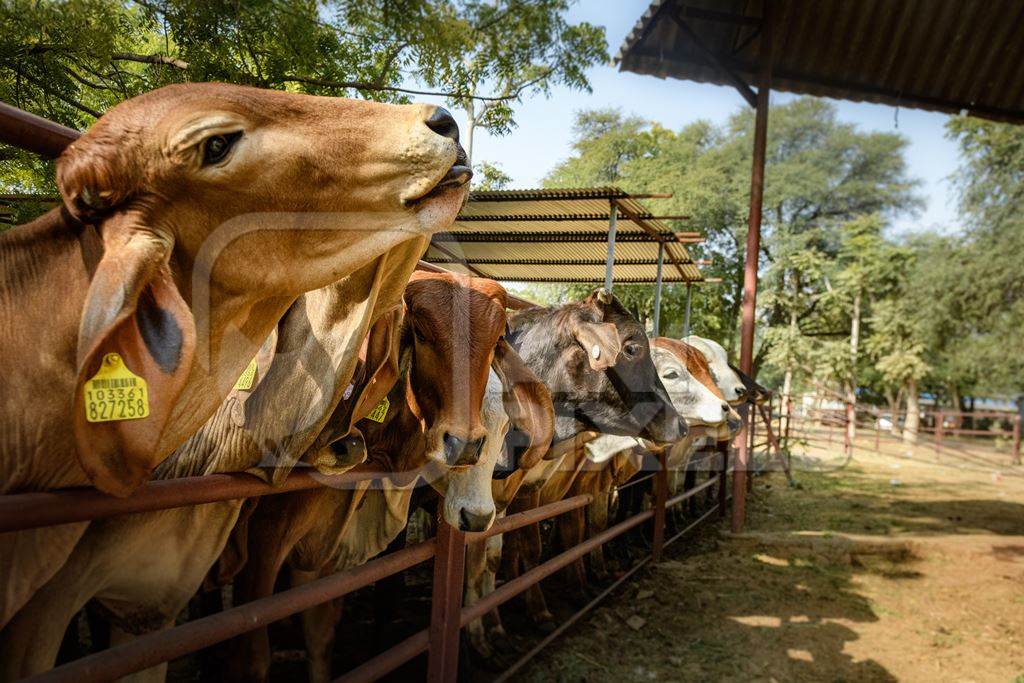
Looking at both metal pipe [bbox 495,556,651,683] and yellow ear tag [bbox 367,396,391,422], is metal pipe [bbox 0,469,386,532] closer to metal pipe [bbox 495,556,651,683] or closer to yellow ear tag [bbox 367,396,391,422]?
yellow ear tag [bbox 367,396,391,422]

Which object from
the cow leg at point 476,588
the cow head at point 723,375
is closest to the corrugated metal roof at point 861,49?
the cow head at point 723,375

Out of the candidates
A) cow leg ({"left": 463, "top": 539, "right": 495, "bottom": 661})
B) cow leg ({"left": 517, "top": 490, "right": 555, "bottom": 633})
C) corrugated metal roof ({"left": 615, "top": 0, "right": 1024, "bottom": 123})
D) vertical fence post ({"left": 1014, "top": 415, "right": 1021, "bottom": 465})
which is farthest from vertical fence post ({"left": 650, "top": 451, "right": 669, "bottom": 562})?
vertical fence post ({"left": 1014, "top": 415, "right": 1021, "bottom": 465})

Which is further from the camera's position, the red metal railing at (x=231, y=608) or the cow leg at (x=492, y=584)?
the cow leg at (x=492, y=584)

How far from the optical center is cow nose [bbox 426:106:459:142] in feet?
4.55

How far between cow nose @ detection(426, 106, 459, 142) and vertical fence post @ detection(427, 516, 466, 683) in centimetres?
167

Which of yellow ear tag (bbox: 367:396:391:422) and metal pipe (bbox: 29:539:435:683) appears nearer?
metal pipe (bbox: 29:539:435:683)

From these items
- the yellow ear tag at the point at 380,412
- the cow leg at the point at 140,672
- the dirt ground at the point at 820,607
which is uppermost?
the yellow ear tag at the point at 380,412

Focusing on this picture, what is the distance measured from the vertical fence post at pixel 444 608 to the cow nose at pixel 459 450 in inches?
21.2

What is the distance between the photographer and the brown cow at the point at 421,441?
2.28 meters

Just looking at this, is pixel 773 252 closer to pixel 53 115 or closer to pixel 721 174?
pixel 721 174

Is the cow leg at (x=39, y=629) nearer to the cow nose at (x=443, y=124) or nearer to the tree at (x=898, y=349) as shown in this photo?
the cow nose at (x=443, y=124)

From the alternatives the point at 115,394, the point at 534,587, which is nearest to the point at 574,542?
the point at 534,587

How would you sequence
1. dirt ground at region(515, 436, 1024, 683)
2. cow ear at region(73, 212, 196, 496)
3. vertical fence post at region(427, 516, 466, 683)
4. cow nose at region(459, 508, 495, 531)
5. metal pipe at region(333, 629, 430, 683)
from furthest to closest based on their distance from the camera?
dirt ground at region(515, 436, 1024, 683), vertical fence post at region(427, 516, 466, 683), cow nose at region(459, 508, 495, 531), metal pipe at region(333, 629, 430, 683), cow ear at region(73, 212, 196, 496)

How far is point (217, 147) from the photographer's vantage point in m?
1.30
